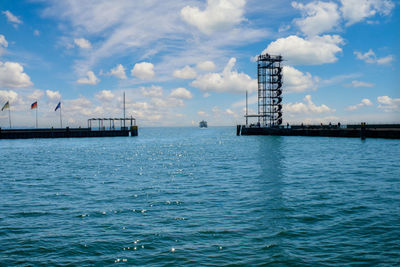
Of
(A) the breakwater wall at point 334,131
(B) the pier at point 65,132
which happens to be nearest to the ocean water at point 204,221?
(A) the breakwater wall at point 334,131

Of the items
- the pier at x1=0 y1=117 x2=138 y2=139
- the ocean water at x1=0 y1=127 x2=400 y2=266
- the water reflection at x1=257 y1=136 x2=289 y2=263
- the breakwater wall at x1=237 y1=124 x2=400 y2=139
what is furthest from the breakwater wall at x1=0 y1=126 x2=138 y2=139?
the water reflection at x1=257 y1=136 x2=289 y2=263

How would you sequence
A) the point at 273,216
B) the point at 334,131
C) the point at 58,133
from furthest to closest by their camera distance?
the point at 58,133
the point at 334,131
the point at 273,216

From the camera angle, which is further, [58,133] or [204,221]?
[58,133]

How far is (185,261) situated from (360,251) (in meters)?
5.59

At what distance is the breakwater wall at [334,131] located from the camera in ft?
220

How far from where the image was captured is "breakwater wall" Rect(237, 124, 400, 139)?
66.9 meters

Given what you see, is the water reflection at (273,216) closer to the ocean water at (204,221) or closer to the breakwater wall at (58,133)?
the ocean water at (204,221)

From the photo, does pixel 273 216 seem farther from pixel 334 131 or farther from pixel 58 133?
pixel 58 133

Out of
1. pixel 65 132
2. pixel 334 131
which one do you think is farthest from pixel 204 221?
pixel 65 132

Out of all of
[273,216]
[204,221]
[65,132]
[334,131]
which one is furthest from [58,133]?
[273,216]

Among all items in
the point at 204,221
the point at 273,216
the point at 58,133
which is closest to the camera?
the point at 204,221

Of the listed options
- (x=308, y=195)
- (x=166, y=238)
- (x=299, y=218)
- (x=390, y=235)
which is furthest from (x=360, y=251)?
(x=308, y=195)

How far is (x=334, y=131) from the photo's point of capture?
265 feet

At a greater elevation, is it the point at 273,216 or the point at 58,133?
the point at 58,133
